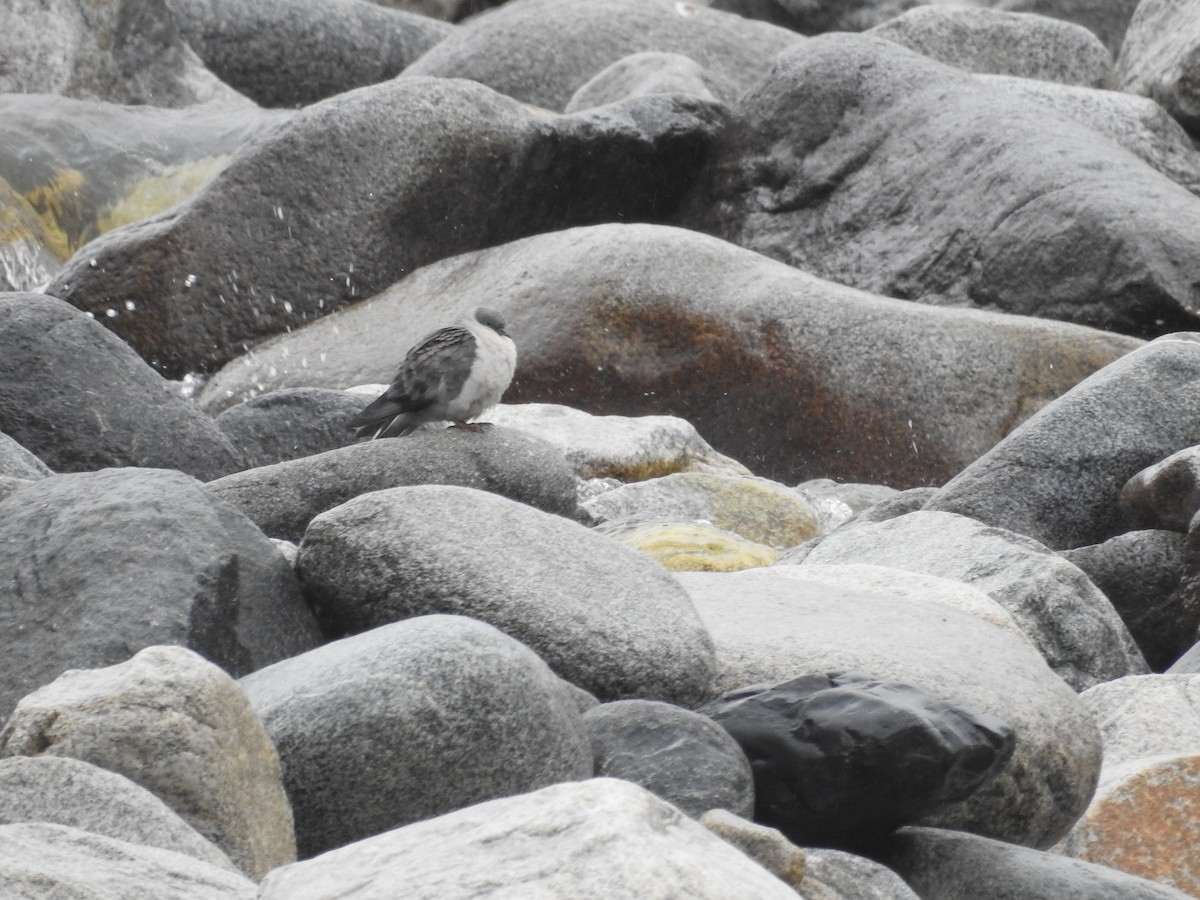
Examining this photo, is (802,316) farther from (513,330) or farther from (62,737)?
(62,737)

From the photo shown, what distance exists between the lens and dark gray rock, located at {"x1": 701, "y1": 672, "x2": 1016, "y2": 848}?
435 centimetres

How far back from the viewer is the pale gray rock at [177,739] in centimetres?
373

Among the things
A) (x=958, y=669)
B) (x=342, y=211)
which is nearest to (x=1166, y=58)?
(x=342, y=211)

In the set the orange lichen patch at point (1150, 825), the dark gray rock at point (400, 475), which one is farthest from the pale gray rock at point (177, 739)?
the orange lichen patch at point (1150, 825)

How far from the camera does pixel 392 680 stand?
4062 millimetres

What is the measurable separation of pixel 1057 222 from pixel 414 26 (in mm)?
11263

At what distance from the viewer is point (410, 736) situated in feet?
13.3

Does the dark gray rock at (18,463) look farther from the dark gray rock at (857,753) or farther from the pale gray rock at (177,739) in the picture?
the dark gray rock at (857,753)

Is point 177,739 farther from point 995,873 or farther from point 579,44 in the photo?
point 579,44

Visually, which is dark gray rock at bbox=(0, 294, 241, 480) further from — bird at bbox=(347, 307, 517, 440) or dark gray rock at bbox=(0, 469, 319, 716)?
dark gray rock at bbox=(0, 469, 319, 716)

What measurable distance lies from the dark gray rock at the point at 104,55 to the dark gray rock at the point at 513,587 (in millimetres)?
13921

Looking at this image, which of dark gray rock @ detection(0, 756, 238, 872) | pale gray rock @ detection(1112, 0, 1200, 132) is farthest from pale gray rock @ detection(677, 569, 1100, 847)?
pale gray rock @ detection(1112, 0, 1200, 132)

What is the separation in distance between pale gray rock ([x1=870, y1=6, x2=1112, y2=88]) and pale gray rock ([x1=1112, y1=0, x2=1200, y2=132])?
0.53 metres

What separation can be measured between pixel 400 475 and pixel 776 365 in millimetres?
5277
